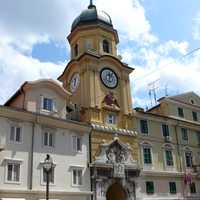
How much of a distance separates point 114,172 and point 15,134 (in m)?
10.1

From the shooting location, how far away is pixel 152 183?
31953 millimetres

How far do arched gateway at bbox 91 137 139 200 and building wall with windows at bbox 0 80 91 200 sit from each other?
1.12 meters

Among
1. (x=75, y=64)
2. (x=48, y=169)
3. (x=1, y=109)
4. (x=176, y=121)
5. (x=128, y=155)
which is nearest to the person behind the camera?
(x=48, y=169)

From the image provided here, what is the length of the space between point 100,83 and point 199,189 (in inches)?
668

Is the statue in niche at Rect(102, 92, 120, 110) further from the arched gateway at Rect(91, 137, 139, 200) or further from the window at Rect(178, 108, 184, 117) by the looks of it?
the window at Rect(178, 108, 184, 117)

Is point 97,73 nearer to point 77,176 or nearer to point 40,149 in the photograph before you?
point 40,149

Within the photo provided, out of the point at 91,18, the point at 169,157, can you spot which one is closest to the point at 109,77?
the point at 91,18

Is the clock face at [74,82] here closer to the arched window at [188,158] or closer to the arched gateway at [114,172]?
the arched gateway at [114,172]

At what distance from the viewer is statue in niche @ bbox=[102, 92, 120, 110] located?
32.2 m

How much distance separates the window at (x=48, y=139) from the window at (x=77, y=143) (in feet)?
7.45

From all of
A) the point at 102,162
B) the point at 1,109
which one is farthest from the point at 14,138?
the point at 102,162

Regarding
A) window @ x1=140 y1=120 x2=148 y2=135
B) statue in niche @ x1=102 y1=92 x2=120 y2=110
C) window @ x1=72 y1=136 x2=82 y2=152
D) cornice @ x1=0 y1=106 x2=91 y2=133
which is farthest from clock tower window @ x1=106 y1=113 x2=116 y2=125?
window @ x1=72 y1=136 x2=82 y2=152

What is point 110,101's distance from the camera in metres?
32.6

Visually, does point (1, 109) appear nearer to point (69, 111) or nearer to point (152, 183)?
point (69, 111)
